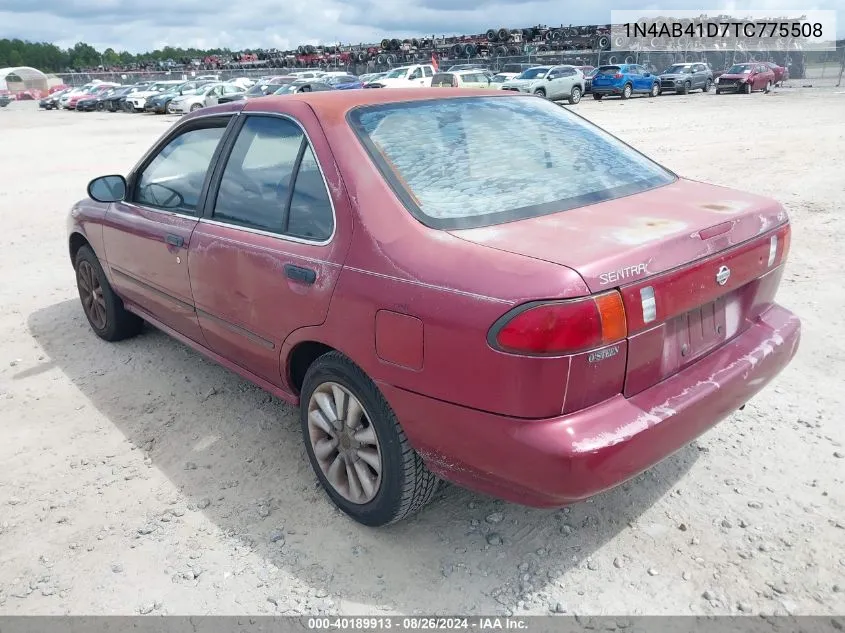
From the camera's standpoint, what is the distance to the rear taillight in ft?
6.63

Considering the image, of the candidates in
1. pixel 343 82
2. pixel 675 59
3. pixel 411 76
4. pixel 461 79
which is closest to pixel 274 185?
pixel 461 79

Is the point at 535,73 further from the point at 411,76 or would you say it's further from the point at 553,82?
the point at 411,76

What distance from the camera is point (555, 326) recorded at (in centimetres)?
202

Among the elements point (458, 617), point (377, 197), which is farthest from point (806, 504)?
point (377, 197)

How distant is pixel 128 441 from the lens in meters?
3.60

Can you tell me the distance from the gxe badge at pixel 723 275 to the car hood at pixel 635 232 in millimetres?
83

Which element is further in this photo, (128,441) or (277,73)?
(277,73)

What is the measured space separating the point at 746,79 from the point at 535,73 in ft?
31.6

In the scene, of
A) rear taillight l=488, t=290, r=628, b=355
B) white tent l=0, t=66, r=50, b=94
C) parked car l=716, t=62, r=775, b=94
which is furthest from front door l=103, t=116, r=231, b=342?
white tent l=0, t=66, r=50, b=94

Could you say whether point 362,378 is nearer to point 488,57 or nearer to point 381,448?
point 381,448

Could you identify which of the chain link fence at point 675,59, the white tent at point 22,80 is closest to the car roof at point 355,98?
the chain link fence at point 675,59

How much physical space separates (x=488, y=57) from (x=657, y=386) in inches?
1910

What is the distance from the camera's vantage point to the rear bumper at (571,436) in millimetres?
2094

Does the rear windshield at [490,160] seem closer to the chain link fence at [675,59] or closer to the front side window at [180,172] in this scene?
the front side window at [180,172]
